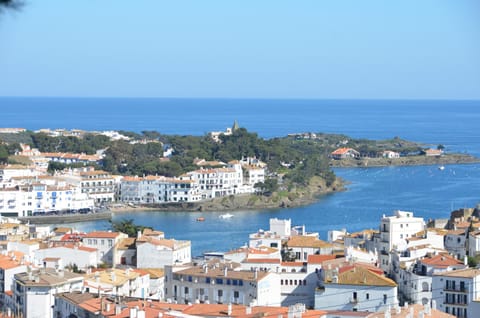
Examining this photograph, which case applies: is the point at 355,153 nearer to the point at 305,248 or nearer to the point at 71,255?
the point at 305,248

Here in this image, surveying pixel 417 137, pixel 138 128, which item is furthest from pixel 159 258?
pixel 138 128

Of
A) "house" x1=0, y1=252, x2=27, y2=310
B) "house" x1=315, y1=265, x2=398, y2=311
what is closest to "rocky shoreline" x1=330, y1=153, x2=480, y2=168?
"house" x1=0, y1=252, x2=27, y2=310

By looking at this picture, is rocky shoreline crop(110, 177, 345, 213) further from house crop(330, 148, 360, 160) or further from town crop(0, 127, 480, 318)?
house crop(330, 148, 360, 160)

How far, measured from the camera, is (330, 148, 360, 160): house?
1404 inches

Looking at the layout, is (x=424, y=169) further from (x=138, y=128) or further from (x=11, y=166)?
(x=138, y=128)

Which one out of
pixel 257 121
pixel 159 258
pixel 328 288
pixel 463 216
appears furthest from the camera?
pixel 257 121

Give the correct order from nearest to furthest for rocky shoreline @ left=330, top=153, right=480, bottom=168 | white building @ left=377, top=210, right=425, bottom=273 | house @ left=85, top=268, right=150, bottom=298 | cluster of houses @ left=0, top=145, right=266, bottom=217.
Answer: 1. house @ left=85, top=268, right=150, bottom=298
2. white building @ left=377, top=210, right=425, bottom=273
3. cluster of houses @ left=0, top=145, right=266, bottom=217
4. rocky shoreline @ left=330, top=153, right=480, bottom=168

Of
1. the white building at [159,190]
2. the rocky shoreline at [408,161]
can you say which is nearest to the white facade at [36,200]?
the white building at [159,190]

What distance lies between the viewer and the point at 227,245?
17172 mm

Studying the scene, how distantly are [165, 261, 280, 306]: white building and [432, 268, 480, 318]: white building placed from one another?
1495 millimetres

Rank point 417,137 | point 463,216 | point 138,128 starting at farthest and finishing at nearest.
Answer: point 138,128, point 417,137, point 463,216

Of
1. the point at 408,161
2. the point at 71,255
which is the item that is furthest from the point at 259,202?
the point at 71,255

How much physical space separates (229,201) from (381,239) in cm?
1280

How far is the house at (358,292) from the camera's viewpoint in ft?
32.0
